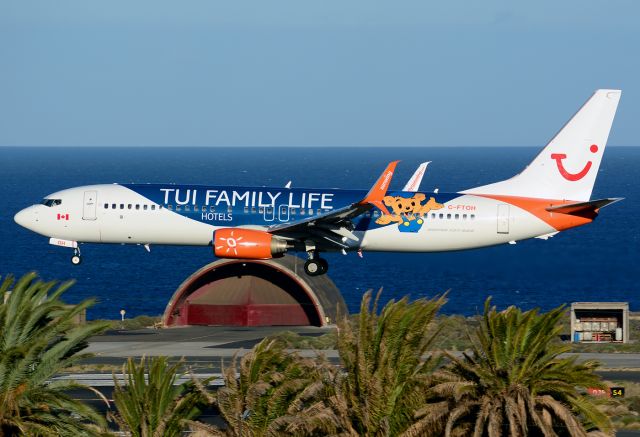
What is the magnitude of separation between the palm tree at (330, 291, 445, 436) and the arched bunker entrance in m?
53.9

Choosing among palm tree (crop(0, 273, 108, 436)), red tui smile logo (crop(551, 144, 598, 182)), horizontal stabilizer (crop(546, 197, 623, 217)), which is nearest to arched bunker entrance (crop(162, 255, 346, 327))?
red tui smile logo (crop(551, 144, 598, 182))

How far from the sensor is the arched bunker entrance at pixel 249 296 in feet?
292

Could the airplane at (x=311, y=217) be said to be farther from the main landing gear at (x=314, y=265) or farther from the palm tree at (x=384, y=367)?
the palm tree at (x=384, y=367)

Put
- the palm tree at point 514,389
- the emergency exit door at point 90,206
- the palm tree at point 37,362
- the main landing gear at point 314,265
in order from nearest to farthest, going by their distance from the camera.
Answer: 1. the palm tree at point 37,362
2. the palm tree at point 514,389
3. the emergency exit door at point 90,206
4. the main landing gear at point 314,265

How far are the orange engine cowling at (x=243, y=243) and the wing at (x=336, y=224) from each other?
2.38ft

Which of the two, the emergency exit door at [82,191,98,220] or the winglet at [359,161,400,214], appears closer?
the winglet at [359,161,400,214]

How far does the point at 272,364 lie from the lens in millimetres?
35219

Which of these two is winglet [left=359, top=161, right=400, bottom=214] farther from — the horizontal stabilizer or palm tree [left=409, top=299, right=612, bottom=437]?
palm tree [left=409, top=299, right=612, bottom=437]

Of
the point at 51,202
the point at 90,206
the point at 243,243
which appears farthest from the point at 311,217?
the point at 51,202

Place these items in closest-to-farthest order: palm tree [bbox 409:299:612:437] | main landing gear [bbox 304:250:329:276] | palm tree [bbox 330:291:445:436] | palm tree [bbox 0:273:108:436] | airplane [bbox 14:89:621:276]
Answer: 1. palm tree [bbox 0:273:108:436]
2. palm tree [bbox 409:299:612:437]
3. palm tree [bbox 330:291:445:436]
4. airplane [bbox 14:89:621:276]
5. main landing gear [bbox 304:250:329:276]

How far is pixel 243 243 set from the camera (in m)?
63.9

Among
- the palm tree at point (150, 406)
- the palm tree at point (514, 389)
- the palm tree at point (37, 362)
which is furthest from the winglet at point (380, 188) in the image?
the palm tree at point (150, 406)

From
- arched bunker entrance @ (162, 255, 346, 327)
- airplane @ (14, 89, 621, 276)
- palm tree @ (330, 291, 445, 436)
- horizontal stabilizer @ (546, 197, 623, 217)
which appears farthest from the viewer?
arched bunker entrance @ (162, 255, 346, 327)

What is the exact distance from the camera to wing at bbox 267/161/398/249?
A: 62250 millimetres
